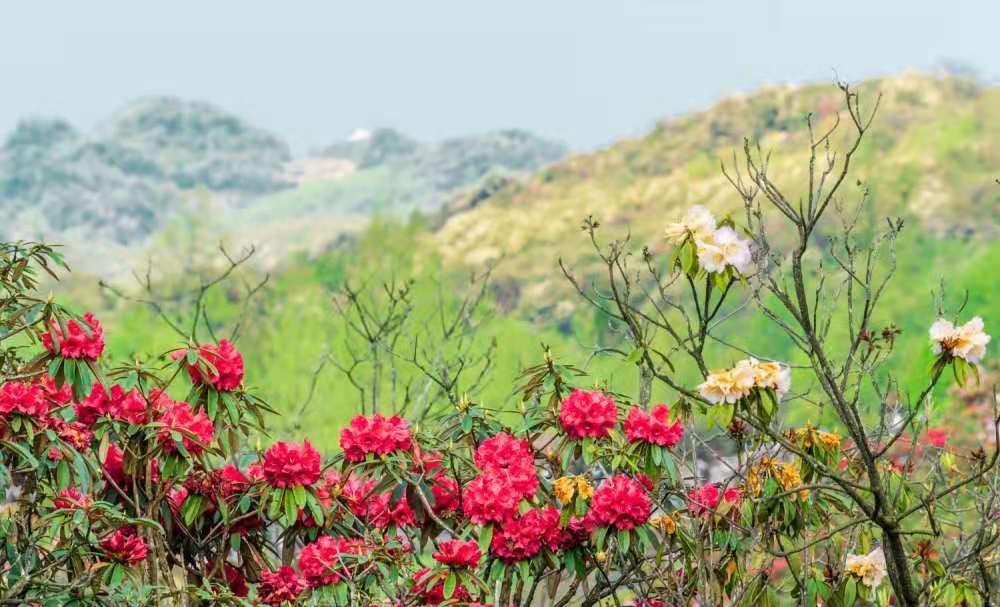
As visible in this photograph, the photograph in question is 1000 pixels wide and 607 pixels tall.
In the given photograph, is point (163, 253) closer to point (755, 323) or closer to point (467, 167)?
point (755, 323)

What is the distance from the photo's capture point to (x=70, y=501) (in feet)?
9.73

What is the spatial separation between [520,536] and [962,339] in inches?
49.9

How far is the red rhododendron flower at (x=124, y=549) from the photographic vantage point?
10.1 feet

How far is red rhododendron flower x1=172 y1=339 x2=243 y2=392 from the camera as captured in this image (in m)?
3.22

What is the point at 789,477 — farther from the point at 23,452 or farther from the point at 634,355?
the point at 23,452

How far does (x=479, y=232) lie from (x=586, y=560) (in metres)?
26.6

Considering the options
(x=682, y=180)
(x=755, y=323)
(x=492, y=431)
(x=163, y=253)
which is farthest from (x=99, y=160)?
(x=492, y=431)

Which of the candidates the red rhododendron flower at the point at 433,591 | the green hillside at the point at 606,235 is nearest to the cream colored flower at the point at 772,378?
the red rhododendron flower at the point at 433,591

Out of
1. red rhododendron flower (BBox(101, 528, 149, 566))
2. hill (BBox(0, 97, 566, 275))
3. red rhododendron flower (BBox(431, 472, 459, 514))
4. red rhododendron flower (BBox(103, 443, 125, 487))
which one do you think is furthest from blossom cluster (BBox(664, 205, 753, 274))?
hill (BBox(0, 97, 566, 275))

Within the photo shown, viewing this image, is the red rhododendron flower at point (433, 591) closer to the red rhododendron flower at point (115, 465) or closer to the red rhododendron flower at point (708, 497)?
the red rhododendron flower at point (708, 497)

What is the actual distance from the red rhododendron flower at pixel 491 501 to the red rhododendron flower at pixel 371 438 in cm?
33

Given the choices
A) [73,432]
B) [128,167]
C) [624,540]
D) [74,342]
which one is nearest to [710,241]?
[624,540]

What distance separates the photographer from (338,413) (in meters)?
13.7

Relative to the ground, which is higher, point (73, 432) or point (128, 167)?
point (128, 167)
